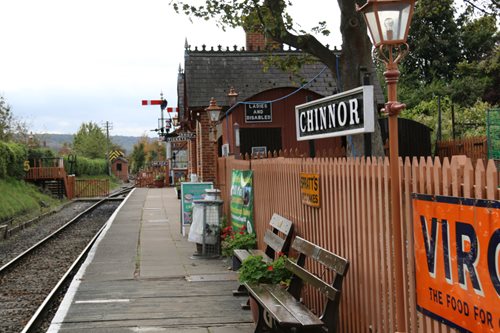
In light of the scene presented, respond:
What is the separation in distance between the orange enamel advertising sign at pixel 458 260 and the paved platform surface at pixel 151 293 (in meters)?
3.35

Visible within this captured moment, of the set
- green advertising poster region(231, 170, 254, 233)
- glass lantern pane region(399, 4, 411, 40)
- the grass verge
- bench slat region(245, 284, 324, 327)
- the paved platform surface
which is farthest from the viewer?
the grass verge

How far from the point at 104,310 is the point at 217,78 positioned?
14.4 metres

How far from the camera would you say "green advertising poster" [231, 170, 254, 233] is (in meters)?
10.7

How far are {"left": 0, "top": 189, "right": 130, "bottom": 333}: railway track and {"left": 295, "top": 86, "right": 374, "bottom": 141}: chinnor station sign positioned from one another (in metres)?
4.29

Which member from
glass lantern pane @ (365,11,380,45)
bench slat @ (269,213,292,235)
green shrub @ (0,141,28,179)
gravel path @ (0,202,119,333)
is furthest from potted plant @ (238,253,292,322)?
green shrub @ (0,141,28,179)

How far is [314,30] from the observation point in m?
12.2

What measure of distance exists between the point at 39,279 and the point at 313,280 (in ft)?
27.1

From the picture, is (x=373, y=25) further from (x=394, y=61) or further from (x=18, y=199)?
(x=18, y=199)

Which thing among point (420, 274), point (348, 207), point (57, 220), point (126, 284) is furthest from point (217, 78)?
point (420, 274)

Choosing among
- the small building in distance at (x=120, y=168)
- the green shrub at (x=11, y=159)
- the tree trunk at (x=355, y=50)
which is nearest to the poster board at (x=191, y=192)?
the tree trunk at (x=355, y=50)

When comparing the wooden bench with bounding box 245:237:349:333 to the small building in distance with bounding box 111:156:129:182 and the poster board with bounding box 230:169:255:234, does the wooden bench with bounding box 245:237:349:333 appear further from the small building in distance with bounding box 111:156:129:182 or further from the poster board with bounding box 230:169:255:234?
the small building in distance with bounding box 111:156:129:182

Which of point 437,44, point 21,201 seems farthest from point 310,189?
point 437,44

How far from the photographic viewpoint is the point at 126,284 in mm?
9570

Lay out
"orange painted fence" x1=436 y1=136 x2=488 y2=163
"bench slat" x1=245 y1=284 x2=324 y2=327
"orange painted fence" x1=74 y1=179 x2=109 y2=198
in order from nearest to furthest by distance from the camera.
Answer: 1. "bench slat" x1=245 y1=284 x2=324 y2=327
2. "orange painted fence" x1=436 y1=136 x2=488 y2=163
3. "orange painted fence" x1=74 y1=179 x2=109 y2=198
